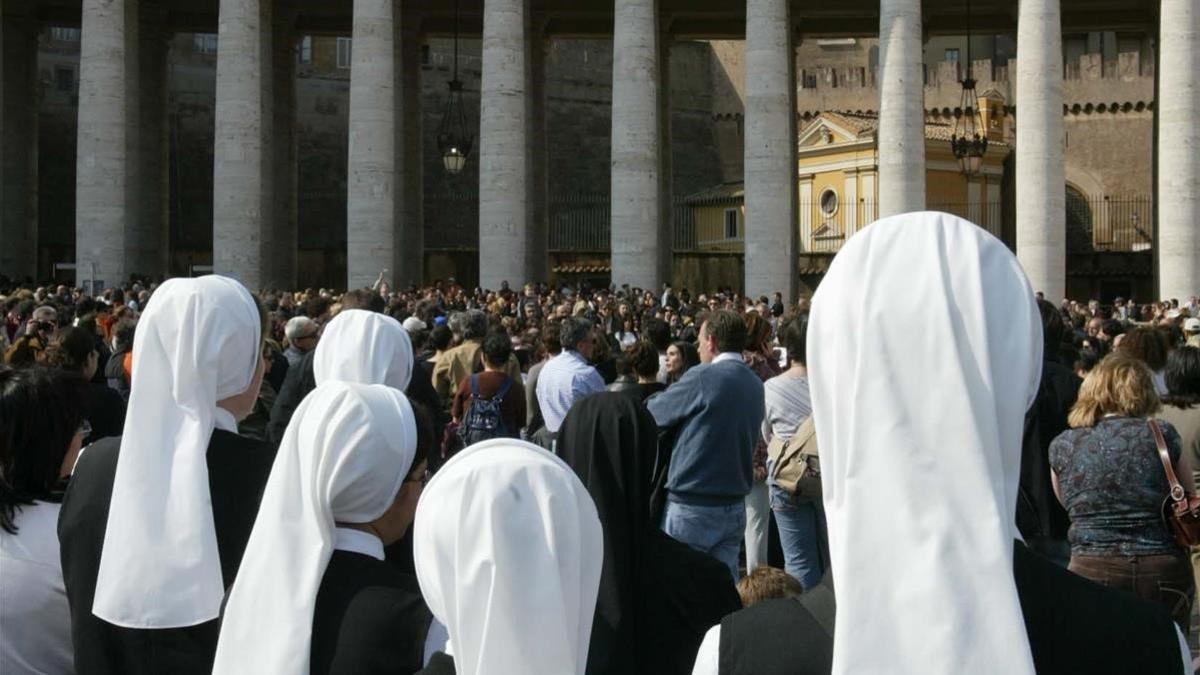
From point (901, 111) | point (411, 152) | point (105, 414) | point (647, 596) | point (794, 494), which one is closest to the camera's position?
point (647, 596)

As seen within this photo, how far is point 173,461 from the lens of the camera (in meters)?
3.98

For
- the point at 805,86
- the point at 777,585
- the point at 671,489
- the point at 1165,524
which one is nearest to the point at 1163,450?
the point at 1165,524

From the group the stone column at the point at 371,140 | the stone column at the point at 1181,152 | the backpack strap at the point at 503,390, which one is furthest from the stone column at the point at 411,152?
the backpack strap at the point at 503,390

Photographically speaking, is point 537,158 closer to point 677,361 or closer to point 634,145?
point 634,145

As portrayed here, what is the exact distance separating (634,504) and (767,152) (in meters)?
26.2

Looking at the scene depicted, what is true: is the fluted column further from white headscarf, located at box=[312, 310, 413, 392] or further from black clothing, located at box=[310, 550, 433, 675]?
black clothing, located at box=[310, 550, 433, 675]

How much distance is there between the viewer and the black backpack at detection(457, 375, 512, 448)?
30.1ft

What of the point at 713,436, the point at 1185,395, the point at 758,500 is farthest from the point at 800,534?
the point at 1185,395

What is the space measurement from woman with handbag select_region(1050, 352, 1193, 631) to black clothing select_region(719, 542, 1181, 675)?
3554mm

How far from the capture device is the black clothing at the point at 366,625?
2.91 meters

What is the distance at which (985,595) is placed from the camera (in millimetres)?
2141

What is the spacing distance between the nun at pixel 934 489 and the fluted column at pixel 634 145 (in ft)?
93.4

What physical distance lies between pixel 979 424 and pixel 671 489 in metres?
5.51

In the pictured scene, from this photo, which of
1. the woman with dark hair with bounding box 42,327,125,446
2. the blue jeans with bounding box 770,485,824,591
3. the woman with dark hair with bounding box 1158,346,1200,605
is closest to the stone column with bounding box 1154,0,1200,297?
the blue jeans with bounding box 770,485,824,591
